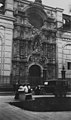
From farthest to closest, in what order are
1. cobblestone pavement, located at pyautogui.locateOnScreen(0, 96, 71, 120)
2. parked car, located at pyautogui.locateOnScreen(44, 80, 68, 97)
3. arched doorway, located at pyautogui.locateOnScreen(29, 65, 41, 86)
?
arched doorway, located at pyautogui.locateOnScreen(29, 65, 41, 86) → parked car, located at pyautogui.locateOnScreen(44, 80, 68, 97) → cobblestone pavement, located at pyautogui.locateOnScreen(0, 96, 71, 120)

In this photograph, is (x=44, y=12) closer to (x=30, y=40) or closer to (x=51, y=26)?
(x=51, y=26)

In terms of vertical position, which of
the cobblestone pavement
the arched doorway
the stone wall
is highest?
the stone wall

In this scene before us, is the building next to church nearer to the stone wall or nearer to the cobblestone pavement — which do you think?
the stone wall

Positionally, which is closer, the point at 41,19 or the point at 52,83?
the point at 52,83

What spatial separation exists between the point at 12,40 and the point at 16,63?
2.99 meters

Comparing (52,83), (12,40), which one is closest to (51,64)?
(12,40)

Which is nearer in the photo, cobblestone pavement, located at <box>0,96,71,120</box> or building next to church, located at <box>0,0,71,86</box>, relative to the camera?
cobblestone pavement, located at <box>0,96,71,120</box>

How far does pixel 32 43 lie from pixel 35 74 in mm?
4232

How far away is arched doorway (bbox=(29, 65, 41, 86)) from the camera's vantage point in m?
22.4

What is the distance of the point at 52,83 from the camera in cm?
1688

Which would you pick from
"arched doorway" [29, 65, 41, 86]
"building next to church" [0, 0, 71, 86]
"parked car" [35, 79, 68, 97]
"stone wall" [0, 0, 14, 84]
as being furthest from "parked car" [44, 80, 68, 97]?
"building next to church" [0, 0, 71, 86]

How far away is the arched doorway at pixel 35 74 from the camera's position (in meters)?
22.4

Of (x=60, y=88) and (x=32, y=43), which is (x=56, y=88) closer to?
(x=60, y=88)

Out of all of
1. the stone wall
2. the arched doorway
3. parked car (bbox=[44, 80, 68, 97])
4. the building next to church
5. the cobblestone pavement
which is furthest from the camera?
the arched doorway
